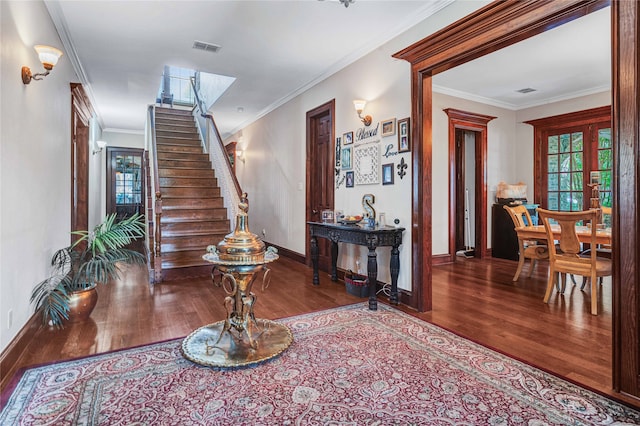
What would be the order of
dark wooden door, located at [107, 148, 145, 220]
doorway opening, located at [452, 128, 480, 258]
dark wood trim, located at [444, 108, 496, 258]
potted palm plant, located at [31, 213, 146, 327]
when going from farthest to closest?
dark wooden door, located at [107, 148, 145, 220], doorway opening, located at [452, 128, 480, 258], dark wood trim, located at [444, 108, 496, 258], potted palm plant, located at [31, 213, 146, 327]

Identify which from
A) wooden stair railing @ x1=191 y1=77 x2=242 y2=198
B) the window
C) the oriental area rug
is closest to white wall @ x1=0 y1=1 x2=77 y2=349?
the oriental area rug

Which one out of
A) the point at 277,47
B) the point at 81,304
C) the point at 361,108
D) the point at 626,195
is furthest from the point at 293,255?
the point at 626,195

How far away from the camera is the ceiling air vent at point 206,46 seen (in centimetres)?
401

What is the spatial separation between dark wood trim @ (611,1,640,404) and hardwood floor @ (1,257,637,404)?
24 cm

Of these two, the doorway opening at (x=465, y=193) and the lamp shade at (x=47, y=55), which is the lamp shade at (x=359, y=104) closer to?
the lamp shade at (x=47, y=55)

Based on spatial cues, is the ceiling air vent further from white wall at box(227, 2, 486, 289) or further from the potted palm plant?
the potted palm plant

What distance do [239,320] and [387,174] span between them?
221 cm

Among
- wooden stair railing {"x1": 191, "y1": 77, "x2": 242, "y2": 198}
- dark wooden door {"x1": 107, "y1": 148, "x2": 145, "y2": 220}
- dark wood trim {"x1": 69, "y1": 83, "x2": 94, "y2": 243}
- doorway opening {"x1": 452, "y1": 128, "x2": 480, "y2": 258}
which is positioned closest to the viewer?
wooden stair railing {"x1": 191, "y1": 77, "x2": 242, "y2": 198}

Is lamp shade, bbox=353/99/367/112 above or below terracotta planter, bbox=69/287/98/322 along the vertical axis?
above

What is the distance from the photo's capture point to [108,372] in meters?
2.17

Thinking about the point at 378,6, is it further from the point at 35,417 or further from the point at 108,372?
the point at 35,417

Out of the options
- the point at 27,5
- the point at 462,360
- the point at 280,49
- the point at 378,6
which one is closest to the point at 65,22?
the point at 27,5

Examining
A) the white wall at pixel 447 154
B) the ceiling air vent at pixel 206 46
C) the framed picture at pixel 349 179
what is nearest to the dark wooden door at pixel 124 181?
the ceiling air vent at pixel 206 46

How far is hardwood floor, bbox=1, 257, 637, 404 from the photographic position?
243 cm
